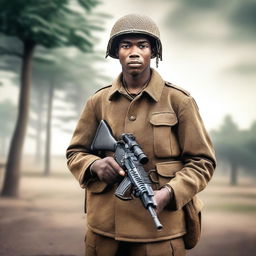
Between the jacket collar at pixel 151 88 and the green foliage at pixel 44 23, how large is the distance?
24.0ft

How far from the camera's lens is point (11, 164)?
10.2 m

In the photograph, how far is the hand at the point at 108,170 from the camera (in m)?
1.88

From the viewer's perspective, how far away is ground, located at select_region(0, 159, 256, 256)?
579cm

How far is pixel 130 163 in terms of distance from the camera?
6.02 ft

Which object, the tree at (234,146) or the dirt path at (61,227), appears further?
the tree at (234,146)

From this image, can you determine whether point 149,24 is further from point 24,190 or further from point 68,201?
point 24,190

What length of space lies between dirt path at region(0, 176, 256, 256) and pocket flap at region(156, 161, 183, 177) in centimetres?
383

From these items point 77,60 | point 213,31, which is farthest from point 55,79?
point 213,31

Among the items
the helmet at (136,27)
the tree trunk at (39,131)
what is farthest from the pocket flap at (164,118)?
the tree trunk at (39,131)

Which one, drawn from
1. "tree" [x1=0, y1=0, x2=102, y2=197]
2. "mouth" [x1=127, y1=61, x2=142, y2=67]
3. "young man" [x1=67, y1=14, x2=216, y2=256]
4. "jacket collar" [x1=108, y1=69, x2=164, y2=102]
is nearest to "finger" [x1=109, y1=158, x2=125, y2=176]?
"young man" [x1=67, y1=14, x2=216, y2=256]

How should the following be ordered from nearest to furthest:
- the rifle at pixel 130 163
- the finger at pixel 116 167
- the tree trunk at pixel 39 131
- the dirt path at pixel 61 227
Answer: the rifle at pixel 130 163, the finger at pixel 116 167, the dirt path at pixel 61 227, the tree trunk at pixel 39 131

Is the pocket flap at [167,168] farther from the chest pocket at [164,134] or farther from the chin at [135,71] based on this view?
the chin at [135,71]

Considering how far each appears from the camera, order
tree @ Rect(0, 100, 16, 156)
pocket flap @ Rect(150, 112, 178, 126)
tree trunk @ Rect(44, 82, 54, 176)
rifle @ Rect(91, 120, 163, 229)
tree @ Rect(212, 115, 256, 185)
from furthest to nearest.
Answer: tree @ Rect(0, 100, 16, 156)
tree trunk @ Rect(44, 82, 54, 176)
tree @ Rect(212, 115, 256, 185)
pocket flap @ Rect(150, 112, 178, 126)
rifle @ Rect(91, 120, 163, 229)

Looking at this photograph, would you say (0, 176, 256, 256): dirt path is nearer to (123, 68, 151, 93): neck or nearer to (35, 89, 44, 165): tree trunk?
(123, 68, 151, 93): neck
